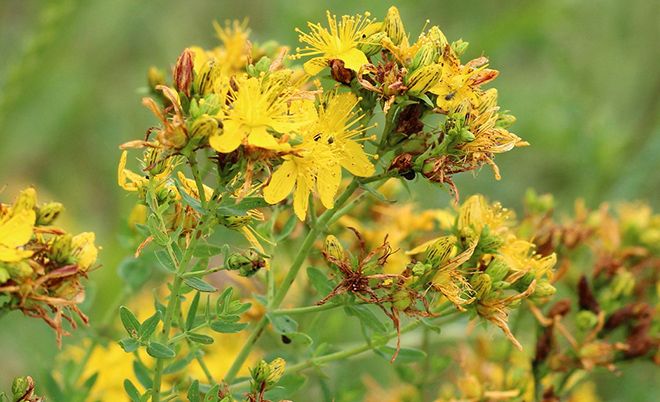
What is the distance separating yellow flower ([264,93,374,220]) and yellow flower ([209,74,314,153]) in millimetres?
48

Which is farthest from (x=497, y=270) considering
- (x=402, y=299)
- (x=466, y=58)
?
(x=466, y=58)

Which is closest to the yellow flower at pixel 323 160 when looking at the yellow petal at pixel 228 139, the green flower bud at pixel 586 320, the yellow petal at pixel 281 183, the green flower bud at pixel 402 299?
the yellow petal at pixel 281 183

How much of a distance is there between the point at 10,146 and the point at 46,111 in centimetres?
42

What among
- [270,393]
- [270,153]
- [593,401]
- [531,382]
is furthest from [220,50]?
[593,401]

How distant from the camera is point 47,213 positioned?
177 centimetres

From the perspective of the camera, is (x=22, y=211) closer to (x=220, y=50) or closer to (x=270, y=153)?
(x=270, y=153)

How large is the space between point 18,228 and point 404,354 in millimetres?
886

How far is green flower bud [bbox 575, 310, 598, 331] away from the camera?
7.57ft

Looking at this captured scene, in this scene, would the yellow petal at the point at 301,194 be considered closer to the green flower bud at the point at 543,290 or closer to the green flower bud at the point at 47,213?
the green flower bud at the point at 47,213

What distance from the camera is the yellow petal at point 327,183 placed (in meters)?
1.77

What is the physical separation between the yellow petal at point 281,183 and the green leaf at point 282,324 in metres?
0.30

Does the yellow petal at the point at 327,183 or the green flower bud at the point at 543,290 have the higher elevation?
the green flower bud at the point at 543,290

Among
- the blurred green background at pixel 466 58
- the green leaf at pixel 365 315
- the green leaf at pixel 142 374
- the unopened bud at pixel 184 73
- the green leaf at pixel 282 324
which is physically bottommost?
the green leaf at pixel 142 374

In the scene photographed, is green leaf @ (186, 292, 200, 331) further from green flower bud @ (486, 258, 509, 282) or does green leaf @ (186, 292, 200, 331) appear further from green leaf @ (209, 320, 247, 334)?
green flower bud @ (486, 258, 509, 282)
